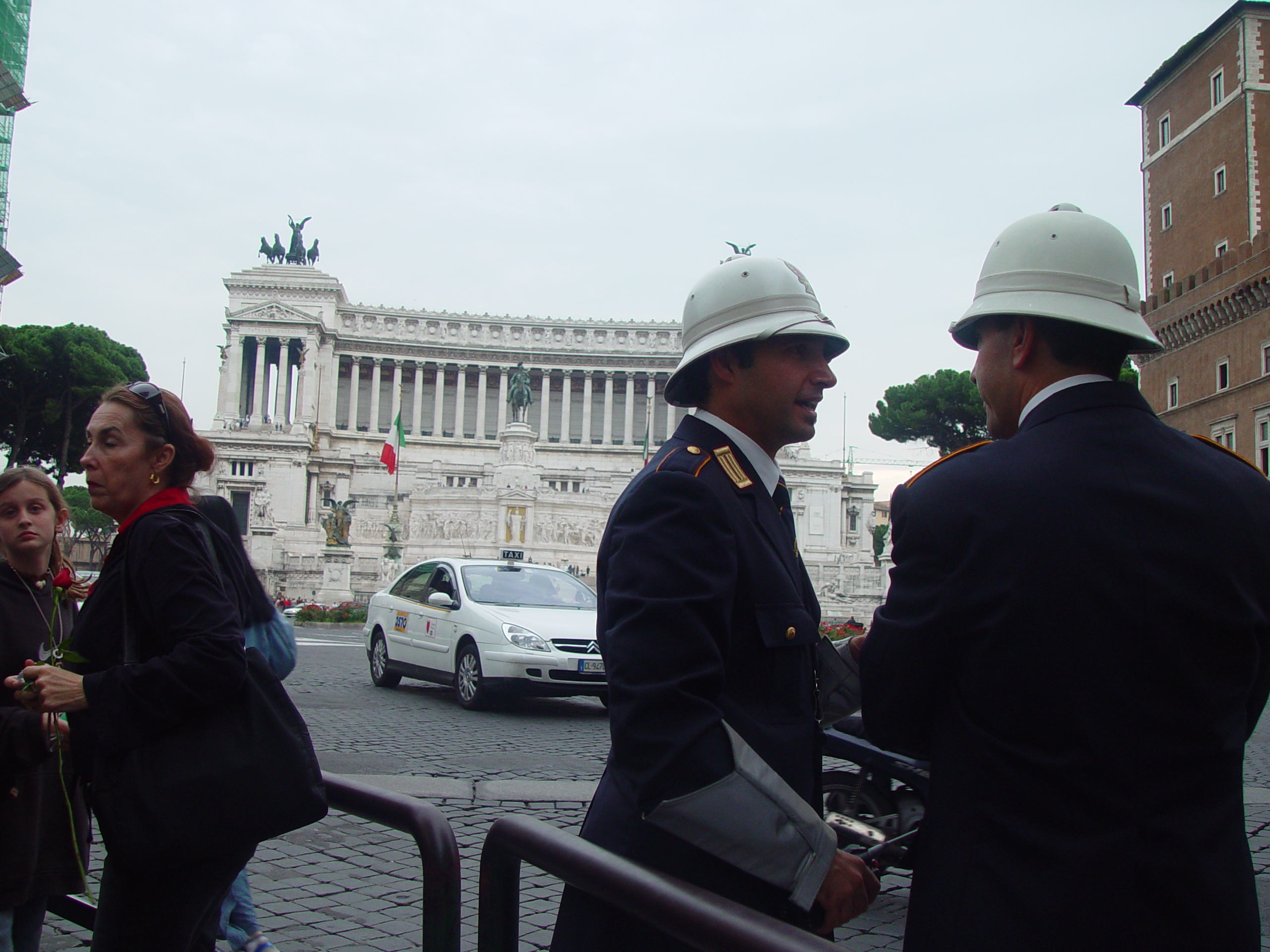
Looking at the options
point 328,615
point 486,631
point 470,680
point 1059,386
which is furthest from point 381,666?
point 328,615

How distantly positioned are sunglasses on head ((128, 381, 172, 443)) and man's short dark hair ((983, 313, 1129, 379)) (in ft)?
6.55

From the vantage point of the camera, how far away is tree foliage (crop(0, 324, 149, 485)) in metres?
44.4

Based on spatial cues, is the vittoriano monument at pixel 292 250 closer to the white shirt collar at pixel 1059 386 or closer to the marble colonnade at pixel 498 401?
the marble colonnade at pixel 498 401

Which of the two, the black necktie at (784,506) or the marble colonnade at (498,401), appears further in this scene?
the marble colonnade at (498,401)

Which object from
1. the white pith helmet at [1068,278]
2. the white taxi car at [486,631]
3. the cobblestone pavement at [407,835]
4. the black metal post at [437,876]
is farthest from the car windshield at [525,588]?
the white pith helmet at [1068,278]

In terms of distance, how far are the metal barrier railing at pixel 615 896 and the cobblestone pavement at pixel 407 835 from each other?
5.59ft

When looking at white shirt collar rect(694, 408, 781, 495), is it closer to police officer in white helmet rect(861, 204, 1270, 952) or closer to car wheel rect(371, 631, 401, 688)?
police officer in white helmet rect(861, 204, 1270, 952)

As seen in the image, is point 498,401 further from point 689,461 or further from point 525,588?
point 689,461

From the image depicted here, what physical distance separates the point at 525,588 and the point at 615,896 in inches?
347

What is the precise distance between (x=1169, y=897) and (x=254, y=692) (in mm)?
1761

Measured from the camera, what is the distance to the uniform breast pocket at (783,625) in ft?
5.90

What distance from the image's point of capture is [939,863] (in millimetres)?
1556

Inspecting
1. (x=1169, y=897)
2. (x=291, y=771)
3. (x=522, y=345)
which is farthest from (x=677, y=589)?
(x=522, y=345)

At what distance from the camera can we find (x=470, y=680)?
31.8 ft
